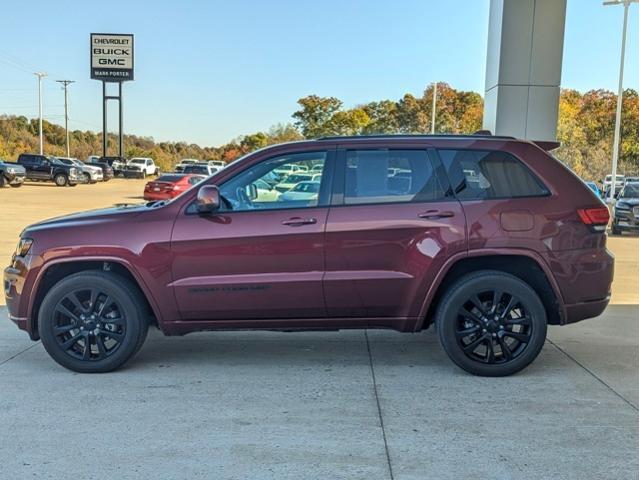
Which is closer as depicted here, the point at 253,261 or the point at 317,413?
the point at 317,413

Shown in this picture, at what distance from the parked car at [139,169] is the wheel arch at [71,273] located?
5084cm

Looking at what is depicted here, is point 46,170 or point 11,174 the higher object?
point 46,170

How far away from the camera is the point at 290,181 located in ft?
16.1

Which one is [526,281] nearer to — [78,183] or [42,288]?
[42,288]

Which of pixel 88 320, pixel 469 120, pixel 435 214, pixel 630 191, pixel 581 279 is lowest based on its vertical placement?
pixel 88 320

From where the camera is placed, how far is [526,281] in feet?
16.4

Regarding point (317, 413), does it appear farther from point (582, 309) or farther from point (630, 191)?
point (630, 191)

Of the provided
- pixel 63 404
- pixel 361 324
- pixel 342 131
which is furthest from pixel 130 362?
pixel 342 131

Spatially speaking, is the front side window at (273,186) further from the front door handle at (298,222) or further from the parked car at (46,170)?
the parked car at (46,170)

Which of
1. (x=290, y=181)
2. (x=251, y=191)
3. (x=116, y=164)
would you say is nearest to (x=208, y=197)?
(x=251, y=191)

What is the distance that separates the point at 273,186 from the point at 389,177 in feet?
3.16

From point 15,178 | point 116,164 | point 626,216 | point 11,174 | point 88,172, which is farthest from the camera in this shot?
point 116,164

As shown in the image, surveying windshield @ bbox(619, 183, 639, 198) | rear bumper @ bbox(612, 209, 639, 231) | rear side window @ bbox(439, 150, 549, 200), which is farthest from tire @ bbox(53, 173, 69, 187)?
rear side window @ bbox(439, 150, 549, 200)

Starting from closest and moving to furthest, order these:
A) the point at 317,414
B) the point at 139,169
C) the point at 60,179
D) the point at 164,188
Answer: the point at 317,414, the point at 164,188, the point at 60,179, the point at 139,169
